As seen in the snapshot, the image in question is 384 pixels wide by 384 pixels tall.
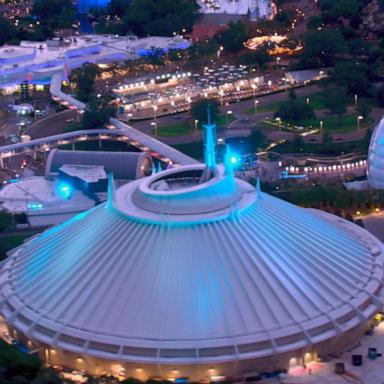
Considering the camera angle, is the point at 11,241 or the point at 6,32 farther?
the point at 6,32

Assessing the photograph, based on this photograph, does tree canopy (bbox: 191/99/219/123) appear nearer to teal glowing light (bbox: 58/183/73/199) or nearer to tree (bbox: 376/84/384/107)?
tree (bbox: 376/84/384/107)

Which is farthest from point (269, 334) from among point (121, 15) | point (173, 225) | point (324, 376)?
point (121, 15)

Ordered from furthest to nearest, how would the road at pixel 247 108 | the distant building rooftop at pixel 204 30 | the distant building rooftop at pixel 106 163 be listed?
the distant building rooftop at pixel 204 30 < the road at pixel 247 108 < the distant building rooftop at pixel 106 163

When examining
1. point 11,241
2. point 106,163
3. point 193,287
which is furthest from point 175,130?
point 193,287

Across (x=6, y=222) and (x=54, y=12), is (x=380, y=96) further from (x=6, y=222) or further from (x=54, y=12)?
(x=54, y=12)

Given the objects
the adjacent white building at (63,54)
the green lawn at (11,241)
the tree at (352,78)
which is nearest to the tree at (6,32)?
the adjacent white building at (63,54)

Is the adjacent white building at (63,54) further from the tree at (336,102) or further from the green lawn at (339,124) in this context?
the tree at (336,102)

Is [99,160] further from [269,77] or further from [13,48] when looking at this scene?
[13,48]
